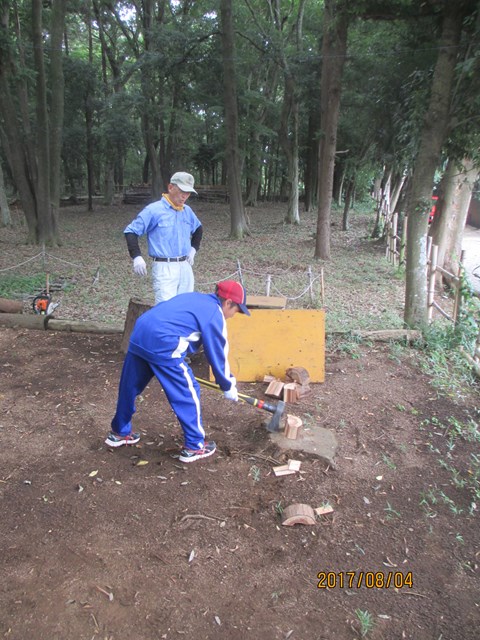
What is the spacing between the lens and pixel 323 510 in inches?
109

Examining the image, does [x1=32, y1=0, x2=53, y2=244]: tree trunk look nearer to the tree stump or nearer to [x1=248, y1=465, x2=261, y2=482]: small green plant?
the tree stump

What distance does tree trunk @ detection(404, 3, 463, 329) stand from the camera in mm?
5070

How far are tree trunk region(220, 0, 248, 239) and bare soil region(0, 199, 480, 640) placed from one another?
11.2m

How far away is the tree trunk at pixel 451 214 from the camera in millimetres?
8828

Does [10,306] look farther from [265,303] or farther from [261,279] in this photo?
[261,279]

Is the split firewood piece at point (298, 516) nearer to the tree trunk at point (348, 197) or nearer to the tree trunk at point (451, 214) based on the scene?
the tree trunk at point (451, 214)

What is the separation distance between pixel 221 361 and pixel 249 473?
801 millimetres

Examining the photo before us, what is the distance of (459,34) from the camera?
5.09m

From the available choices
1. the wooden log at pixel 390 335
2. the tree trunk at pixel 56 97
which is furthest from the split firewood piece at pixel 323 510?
the tree trunk at pixel 56 97

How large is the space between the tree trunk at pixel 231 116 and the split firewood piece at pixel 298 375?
10986mm

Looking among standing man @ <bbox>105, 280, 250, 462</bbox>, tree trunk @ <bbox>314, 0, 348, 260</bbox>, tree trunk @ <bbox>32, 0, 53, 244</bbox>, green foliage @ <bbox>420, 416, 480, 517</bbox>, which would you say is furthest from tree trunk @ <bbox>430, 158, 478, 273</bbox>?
tree trunk @ <bbox>32, 0, 53, 244</bbox>

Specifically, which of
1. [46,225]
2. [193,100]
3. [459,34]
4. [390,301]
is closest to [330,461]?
[459,34]

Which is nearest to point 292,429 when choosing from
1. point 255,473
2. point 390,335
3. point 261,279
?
point 255,473

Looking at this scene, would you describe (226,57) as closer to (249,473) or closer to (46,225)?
(46,225)
